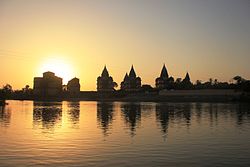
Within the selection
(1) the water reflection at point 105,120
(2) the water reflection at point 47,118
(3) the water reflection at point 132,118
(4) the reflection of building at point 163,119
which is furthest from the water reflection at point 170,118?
(2) the water reflection at point 47,118

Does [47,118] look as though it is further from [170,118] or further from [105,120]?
[170,118]

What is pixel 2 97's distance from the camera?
87.2 m

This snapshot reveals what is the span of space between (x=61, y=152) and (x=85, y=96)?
573 ft

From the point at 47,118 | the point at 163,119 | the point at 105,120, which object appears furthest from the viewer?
the point at 47,118

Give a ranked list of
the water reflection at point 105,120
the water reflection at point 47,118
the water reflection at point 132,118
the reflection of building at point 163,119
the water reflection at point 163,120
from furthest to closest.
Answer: the water reflection at point 47,118, the water reflection at point 132,118, the water reflection at point 105,120, the reflection of building at point 163,119, the water reflection at point 163,120

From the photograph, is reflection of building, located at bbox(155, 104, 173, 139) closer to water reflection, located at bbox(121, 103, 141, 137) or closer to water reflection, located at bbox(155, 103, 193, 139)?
water reflection, located at bbox(155, 103, 193, 139)

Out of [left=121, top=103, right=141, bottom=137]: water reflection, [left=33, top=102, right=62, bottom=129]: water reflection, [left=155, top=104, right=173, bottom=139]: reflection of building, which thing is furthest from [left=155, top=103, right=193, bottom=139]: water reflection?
[left=33, top=102, right=62, bottom=129]: water reflection

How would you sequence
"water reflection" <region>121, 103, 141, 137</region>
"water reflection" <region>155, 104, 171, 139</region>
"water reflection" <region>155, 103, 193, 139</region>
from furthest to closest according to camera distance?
"water reflection" <region>155, 103, 193, 139</region> < "water reflection" <region>121, 103, 141, 137</region> < "water reflection" <region>155, 104, 171, 139</region>

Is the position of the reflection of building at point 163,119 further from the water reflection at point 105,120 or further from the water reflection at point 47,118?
the water reflection at point 47,118

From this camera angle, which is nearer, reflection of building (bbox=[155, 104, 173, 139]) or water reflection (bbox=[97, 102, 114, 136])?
reflection of building (bbox=[155, 104, 173, 139])

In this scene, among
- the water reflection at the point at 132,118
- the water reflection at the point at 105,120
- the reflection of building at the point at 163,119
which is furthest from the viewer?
the water reflection at the point at 132,118

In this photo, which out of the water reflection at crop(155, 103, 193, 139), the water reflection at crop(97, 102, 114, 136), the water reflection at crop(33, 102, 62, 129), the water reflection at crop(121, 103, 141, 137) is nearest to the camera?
the water reflection at crop(97, 102, 114, 136)

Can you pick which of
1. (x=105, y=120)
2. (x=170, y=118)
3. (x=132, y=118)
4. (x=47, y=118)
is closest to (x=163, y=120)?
(x=170, y=118)

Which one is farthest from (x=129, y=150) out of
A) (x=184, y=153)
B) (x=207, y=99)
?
(x=207, y=99)
